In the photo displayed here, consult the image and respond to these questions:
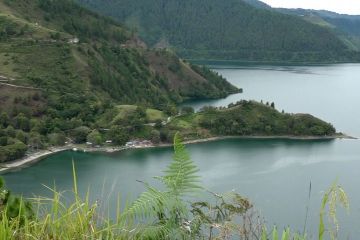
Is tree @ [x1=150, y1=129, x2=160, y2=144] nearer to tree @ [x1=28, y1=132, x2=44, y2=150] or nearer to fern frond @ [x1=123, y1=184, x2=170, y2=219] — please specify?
tree @ [x1=28, y1=132, x2=44, y2=150]

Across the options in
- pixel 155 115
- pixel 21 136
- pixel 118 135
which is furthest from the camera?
pixel 155 115

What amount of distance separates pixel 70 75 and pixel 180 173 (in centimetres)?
6408

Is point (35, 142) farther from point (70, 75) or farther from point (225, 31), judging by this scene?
point (225, 31)

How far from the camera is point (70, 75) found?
65125 mm

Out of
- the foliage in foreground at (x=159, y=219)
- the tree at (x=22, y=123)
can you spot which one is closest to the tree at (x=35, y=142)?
the tree at (x=22, y=123)

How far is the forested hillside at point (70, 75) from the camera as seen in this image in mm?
54594

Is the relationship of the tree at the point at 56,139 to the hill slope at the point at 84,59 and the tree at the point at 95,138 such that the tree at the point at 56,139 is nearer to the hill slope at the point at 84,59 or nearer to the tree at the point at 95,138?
the tree at the point at 95,138

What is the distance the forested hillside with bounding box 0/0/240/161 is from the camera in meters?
54.6

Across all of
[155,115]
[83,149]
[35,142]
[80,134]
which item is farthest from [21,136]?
[155,115]

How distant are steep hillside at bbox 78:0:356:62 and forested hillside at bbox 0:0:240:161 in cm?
6781

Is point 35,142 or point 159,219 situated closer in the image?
point 159,219

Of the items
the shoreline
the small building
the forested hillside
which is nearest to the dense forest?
the shoreline

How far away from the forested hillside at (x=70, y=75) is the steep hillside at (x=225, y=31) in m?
67.8

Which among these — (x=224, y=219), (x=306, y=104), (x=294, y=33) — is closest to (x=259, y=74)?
(x=306, y=104)
